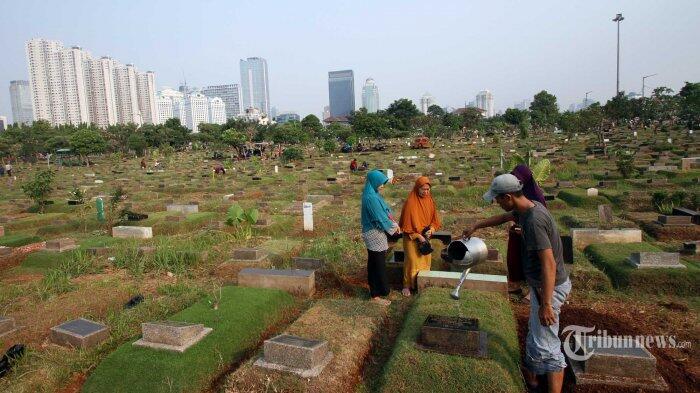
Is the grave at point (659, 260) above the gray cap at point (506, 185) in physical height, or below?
below

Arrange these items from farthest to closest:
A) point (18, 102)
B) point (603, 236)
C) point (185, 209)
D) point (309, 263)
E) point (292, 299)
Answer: point (18, 102) < point (185, 209) < point (603, 236) < point (309, 263) < point (292, 299)

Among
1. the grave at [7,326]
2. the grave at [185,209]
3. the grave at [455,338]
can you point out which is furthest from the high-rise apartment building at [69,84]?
the grave at [455,338]

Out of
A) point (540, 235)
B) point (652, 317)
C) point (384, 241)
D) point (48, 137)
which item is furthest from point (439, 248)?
point (48, 137)

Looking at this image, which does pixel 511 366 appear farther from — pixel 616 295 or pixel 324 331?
pixel 616 295

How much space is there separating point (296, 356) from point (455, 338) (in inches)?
56.0

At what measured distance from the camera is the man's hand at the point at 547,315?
3217mm

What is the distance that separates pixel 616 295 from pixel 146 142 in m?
50.9

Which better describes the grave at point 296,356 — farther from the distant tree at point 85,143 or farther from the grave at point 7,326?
the distant tree at point 85,143

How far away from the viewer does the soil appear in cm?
397

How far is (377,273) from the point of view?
577 centimetres

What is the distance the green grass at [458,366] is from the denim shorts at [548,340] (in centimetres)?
31

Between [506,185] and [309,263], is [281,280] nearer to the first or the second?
[309,263]

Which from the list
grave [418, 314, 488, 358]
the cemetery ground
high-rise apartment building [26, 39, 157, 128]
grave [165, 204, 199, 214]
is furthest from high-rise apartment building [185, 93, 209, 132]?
grave [418, 314, 488, 358]

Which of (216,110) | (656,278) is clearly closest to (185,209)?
(656,278)
